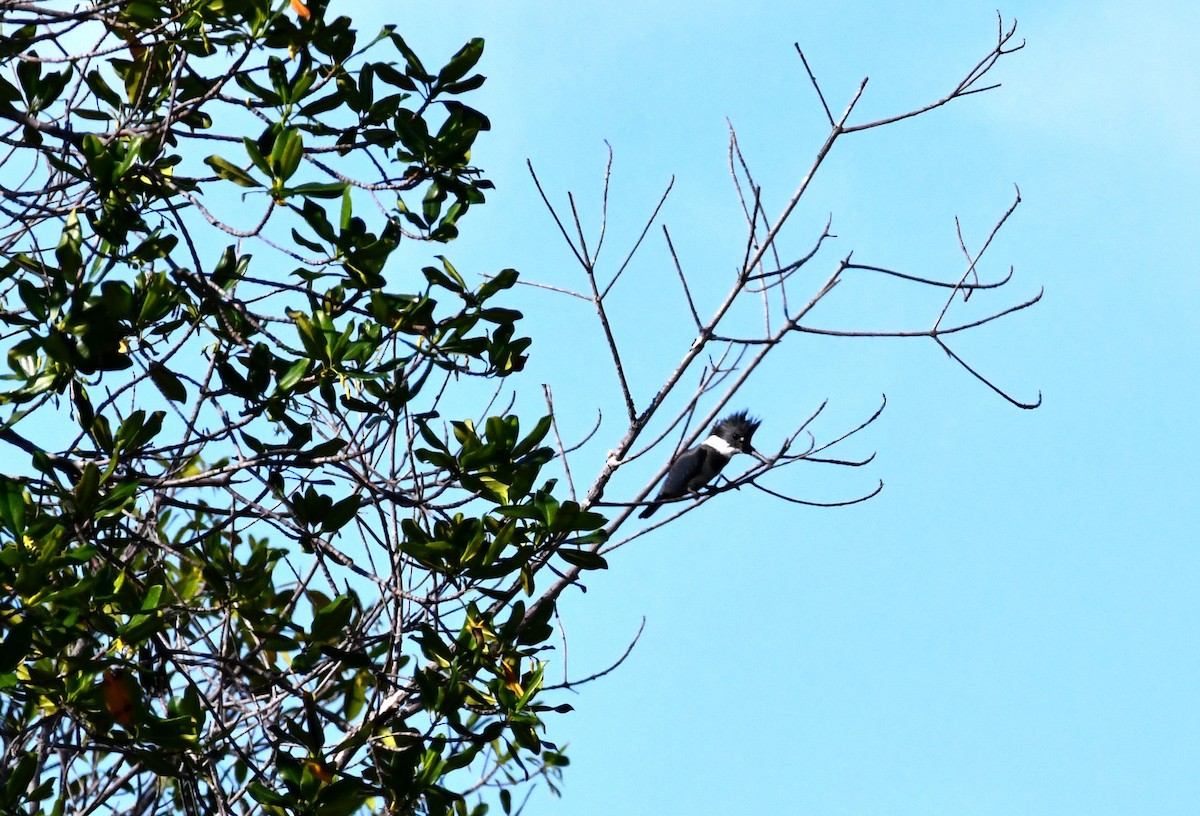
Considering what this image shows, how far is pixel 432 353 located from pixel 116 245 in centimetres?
93

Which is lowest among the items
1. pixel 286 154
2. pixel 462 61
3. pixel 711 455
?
pixel 286 154

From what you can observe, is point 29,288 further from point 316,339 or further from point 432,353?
point 432,353

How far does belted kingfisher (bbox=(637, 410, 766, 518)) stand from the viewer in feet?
21.8

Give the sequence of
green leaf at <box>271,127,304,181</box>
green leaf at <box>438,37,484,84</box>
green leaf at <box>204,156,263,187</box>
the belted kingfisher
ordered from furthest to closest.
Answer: the belted kingfisher → green leaf at <box>438,37,484,84</box> → green leaf at <box>204,156,263,187</box> → green leaf at <box>271,127,304,181</box>

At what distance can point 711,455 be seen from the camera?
664 cm

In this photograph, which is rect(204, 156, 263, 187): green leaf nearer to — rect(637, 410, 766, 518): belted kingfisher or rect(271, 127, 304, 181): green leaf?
rect(271, 127, 304, 181): green leaf

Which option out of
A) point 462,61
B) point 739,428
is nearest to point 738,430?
point 739,428

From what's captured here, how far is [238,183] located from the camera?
3.58 meters

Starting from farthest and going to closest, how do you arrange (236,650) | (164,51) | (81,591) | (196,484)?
(236,650) < (164,51) < (196,484) < (81,591)

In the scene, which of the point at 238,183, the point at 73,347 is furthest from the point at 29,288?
the point at 238,183

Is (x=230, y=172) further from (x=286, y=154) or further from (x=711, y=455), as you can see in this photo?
(x=711, y=455)

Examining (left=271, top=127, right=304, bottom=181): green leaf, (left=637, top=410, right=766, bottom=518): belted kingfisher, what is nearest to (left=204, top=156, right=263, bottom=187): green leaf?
(left=271, top=127, right=304, bottom=181): green leaf

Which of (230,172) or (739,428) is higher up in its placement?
(739,428)

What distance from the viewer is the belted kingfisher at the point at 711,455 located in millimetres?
6645
